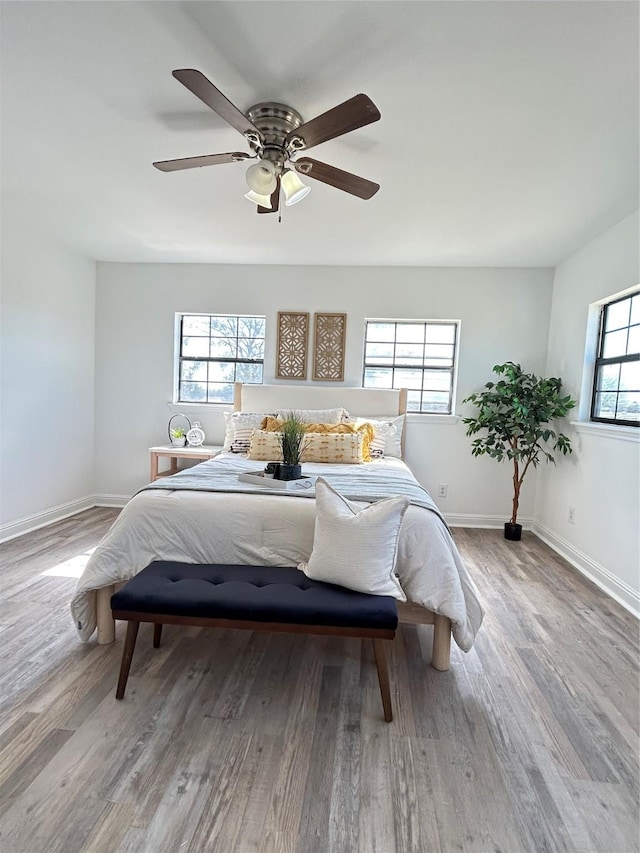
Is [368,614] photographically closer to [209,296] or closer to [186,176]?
[186,176]

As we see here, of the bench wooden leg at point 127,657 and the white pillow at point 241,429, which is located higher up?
the white pillow at point 241,429

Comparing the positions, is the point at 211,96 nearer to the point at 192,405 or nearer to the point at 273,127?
the point at 273,127

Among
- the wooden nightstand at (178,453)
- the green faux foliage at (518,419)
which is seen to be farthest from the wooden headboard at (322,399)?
the green faux foliage at (518,419)

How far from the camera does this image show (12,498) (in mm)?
3531

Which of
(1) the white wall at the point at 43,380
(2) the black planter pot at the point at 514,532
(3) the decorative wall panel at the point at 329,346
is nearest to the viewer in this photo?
(1) the white wall at the point at 43,380

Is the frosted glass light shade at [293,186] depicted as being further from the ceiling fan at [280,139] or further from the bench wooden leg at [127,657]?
the bench wooden leg at [127,657]

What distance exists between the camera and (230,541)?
2.04 meters

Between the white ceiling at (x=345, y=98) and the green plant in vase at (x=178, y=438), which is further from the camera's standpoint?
the green plant in vase at (x=178, y=438)

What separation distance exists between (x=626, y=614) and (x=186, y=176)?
150 inches

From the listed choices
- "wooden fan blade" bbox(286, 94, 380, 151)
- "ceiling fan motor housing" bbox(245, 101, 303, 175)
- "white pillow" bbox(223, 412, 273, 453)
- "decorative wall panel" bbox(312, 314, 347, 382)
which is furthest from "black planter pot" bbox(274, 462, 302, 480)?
"decorative wall panel" bbox(312, 314, 347, 382)

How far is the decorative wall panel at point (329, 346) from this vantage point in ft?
14.3

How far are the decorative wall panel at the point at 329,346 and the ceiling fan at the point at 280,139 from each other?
214cm

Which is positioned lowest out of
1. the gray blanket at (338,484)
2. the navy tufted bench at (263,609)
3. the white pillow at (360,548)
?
the navy tufted bench at (263,609)

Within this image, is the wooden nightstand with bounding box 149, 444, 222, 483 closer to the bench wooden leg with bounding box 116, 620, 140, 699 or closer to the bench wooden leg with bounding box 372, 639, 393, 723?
the bench wooden leg with bounding box 116, 620, 140, 699
